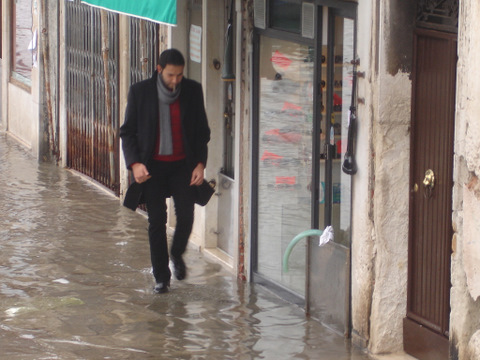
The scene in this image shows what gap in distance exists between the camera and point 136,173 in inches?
278

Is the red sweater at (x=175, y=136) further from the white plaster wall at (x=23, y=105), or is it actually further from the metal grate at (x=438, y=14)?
the white plaster wall at (x=23, y=105)

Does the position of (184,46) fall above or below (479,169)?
above

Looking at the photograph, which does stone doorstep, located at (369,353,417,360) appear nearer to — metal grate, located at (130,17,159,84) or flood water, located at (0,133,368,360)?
flood water, located at (0,133,368,360)

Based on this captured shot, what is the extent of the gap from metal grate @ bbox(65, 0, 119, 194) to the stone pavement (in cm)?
174

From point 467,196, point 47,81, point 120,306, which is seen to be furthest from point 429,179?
point 47,81

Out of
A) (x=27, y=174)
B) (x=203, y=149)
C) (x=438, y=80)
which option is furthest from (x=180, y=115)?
(x=27, y=174)

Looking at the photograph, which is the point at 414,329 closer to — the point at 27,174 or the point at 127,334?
the point at 127,334

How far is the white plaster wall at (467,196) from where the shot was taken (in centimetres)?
484

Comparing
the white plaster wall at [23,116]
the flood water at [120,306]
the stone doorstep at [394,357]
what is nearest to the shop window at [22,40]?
the white plaster wall at [23,116]

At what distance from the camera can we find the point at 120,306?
7176mm

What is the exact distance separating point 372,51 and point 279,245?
7.06 ft

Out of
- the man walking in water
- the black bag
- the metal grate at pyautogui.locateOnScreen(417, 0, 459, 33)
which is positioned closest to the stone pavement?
the man walking in water

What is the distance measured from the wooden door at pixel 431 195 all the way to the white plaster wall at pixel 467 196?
532 millimetres

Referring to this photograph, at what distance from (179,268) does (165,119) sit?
3.85 ft
